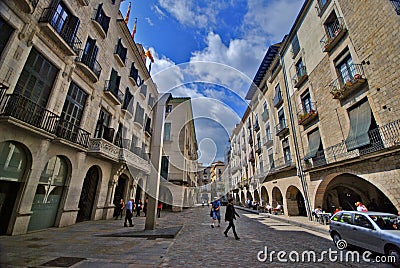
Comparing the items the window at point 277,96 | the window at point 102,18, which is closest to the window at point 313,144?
the window at point 277,96

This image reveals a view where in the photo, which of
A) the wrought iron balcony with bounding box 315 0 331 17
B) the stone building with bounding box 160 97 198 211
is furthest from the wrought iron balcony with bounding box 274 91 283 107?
the stone building with bounding box 160 97 198 211

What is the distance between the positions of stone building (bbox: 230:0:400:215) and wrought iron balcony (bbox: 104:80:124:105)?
14817 mm

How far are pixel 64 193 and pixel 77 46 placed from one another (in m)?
8.08

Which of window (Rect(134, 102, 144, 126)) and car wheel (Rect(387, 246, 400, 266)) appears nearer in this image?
car wheel (Rect(387, 246, 400, 266))

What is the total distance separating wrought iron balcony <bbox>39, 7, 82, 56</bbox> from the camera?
312 inches

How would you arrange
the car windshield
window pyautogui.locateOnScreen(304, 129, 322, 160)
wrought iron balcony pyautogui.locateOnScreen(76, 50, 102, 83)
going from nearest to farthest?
the car windshield < wrought iron balcony pyautogui.locateOnScreen(76, 50, 102, 83) < window pyautogui.locateOnScreen(304, 129, 322, 160)

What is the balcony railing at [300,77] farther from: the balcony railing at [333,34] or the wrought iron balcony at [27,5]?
the wrought iron balcony at [27,5]

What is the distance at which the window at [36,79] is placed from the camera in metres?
7.44

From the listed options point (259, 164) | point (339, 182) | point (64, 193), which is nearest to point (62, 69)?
point (64, 193)

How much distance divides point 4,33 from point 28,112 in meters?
2.85

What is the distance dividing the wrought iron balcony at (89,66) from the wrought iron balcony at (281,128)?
16.3 m

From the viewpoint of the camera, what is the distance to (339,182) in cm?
1357

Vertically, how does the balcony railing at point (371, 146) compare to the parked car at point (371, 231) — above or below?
above

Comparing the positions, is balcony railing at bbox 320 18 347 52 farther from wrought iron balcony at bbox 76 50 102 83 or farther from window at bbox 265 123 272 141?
wrought iron balcony at bbox 76 50 102 83
